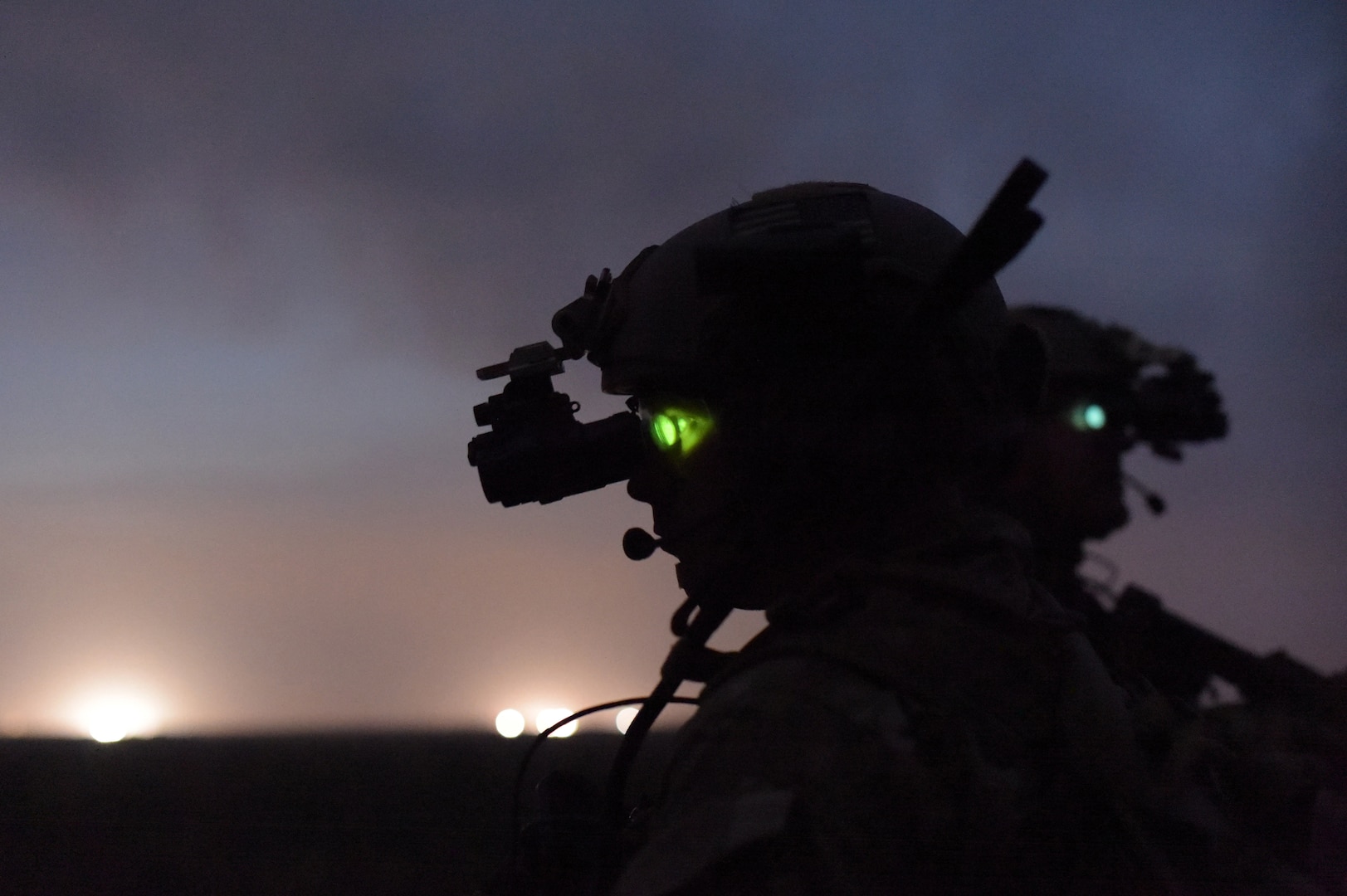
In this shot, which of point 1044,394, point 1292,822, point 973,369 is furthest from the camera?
point 1044,394

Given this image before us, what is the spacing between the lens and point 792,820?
1.61m

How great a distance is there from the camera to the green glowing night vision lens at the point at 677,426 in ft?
8.19

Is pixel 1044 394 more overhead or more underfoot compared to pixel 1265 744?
more overhead

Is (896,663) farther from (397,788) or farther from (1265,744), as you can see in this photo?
(397,788)

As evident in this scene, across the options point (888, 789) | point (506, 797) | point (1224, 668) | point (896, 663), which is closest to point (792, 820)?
point (888, 789)

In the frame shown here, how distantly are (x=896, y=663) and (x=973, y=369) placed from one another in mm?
788

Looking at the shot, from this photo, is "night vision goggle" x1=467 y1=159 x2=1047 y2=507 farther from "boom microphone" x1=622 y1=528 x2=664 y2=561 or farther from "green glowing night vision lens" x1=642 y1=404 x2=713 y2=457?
"boom microphone" x1=622 y1=528 x2=664 y2=561

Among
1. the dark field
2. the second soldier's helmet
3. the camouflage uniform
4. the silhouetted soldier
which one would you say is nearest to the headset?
the camouflage uniform

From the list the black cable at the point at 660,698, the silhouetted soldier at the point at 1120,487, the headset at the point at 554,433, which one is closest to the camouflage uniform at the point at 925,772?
the black cable at the point at 660,698

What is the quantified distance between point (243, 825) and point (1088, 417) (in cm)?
989

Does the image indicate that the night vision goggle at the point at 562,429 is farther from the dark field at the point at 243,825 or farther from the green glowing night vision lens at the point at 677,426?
the dark field at the point at 243,825

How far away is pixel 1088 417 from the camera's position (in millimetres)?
6410

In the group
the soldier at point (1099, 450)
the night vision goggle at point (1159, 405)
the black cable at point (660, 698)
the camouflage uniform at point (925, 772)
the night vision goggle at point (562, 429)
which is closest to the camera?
the camouflage uniform at point (925, 772)

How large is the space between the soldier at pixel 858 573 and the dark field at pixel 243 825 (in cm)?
194
